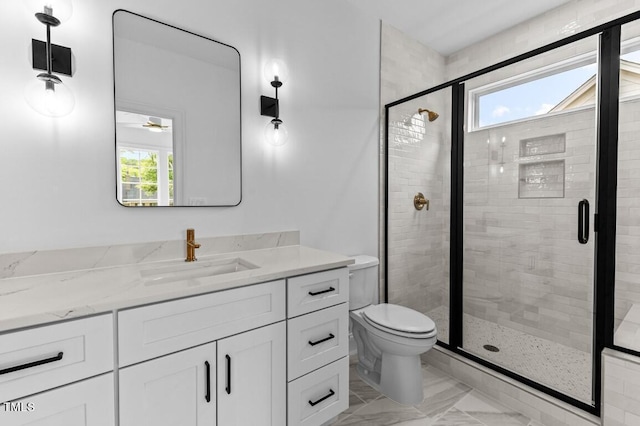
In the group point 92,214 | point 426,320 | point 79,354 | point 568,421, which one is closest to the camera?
point 79,354

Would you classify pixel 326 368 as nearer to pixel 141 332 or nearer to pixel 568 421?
pixel 141 332

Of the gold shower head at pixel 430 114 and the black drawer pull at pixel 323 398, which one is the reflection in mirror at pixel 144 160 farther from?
the gold shower head at pixel 430 114

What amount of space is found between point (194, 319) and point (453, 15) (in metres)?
2.82

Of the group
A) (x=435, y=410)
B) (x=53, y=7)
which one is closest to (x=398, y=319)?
(x=435, y=410)

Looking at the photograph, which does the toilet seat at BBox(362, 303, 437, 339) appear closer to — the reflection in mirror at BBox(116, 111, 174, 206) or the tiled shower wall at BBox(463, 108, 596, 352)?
the tiled shower wall at BBox(463, 108, 596, 352)

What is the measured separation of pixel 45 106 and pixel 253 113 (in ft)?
3.08

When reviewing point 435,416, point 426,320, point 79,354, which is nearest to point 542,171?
point 426,320

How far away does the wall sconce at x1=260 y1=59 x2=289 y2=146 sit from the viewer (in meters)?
1.86

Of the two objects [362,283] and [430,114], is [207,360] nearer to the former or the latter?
[362,283]

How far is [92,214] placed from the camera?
1371mm

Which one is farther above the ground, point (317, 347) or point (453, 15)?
point (453, 15)

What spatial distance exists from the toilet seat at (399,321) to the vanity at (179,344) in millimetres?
388

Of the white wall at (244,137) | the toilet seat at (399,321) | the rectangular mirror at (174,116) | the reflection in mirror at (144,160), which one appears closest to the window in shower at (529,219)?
the toilet seat at (399,321)

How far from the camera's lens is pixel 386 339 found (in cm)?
181
